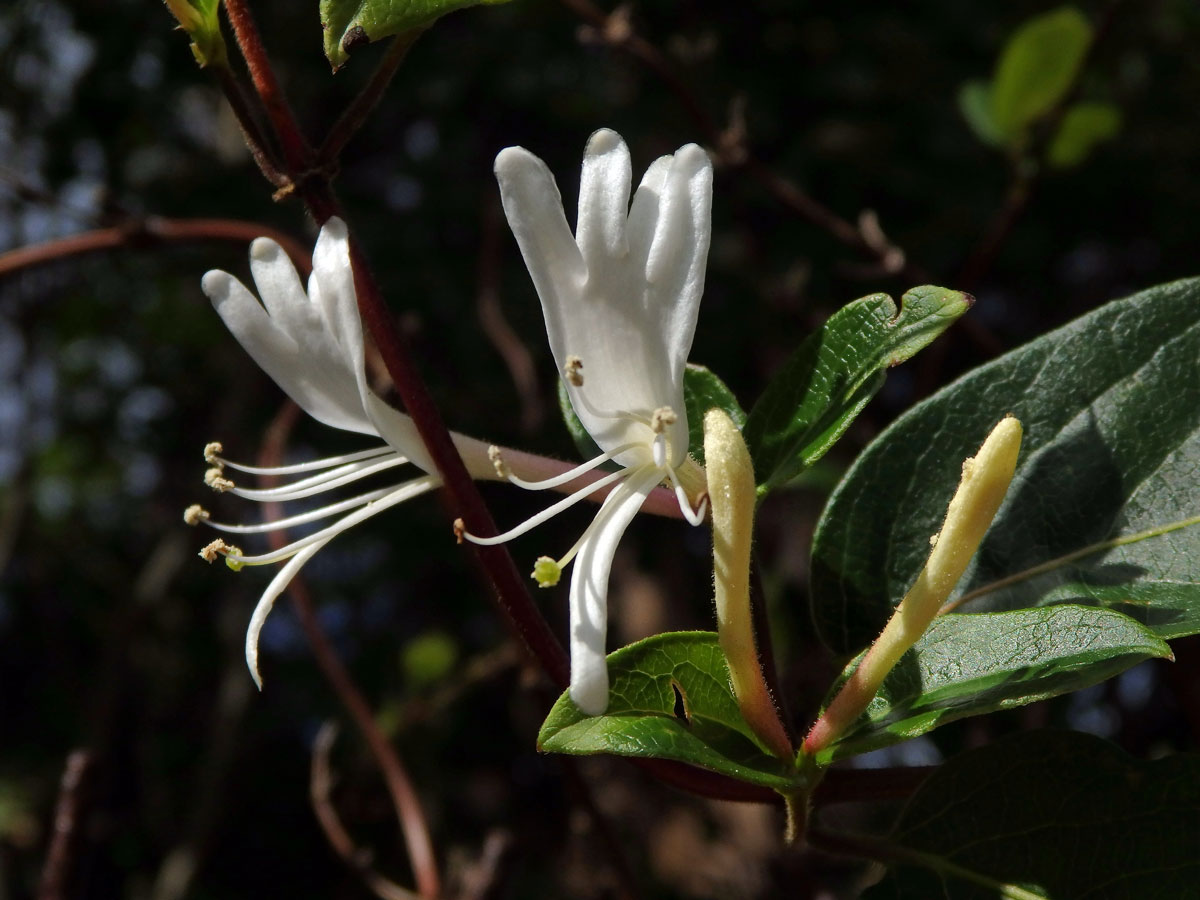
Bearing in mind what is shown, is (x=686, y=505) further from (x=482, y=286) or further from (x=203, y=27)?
(x=482, y=286)

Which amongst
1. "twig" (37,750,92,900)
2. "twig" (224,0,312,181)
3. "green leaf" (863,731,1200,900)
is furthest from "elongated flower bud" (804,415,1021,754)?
"twig" (37,750,92,900)

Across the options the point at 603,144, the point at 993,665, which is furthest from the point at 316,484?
the point at 993,665

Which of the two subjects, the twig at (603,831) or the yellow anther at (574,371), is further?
the twig at (603,831)

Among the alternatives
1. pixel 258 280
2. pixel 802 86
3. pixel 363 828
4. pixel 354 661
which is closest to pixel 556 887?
pixel 363 828

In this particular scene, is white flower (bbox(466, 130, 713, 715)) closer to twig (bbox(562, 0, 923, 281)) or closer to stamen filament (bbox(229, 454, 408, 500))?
stamen filament (bbox(229, 454, 408, 500))

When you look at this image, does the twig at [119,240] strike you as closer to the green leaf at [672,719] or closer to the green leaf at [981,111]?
the green leaf at [672,719]

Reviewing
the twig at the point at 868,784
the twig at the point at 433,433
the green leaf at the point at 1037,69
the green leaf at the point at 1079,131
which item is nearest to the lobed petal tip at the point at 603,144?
the twig at the point at 433,433
